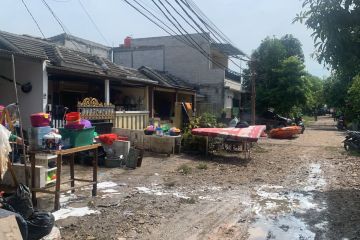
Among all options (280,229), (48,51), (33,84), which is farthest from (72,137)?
(48,51)

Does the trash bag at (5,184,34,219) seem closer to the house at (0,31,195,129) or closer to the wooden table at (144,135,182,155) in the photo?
the house at (0,31,195,129)

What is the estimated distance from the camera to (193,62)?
89.1 ft

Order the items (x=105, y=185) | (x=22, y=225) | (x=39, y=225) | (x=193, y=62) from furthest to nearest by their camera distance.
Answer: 1. (x=193, y=62)
2. (x=105, y=185)
3. (x=39, y=225)
4. (x=22, y=225)

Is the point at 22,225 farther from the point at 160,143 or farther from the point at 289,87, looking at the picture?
the point at 289,87

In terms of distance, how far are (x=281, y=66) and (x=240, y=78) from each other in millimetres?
3393

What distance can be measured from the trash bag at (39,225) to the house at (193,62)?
21.6 meters

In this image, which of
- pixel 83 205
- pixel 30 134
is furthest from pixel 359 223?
pixel 30 134

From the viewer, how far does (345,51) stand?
8.30 meters

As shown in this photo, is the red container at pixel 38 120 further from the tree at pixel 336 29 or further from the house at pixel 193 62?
the house at pixel 193 62

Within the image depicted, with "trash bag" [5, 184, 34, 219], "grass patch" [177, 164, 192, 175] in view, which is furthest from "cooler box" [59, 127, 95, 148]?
"grass patch" [177, 164, 192, 175]

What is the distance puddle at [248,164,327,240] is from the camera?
572cm

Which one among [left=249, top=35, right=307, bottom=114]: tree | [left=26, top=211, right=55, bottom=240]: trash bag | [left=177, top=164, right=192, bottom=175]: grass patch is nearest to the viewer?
[left=26, top=211, right=55, bottom=240]: trash bag

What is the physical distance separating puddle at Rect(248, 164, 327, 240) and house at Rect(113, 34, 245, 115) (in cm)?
1735

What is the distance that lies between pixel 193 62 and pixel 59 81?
13.4 metres
